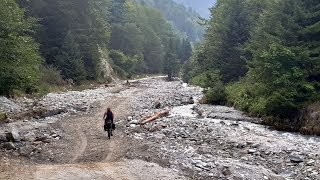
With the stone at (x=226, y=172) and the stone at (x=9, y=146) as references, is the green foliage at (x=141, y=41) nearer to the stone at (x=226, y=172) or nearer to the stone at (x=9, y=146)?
the stone at (x=9, y=146)

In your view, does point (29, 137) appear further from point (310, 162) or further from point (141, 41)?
point (141, 41)

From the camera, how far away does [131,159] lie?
17.4 meters

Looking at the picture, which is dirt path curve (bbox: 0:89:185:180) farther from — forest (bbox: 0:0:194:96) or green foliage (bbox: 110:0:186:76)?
green foliage (bbox: 110:0:186:76)

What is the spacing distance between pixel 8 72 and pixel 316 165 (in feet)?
78.8

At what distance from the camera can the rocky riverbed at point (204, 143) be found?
16.1 meters

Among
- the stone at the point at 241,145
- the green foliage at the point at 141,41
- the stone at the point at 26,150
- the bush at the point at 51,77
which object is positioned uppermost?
the green foliage at the point at 141,41

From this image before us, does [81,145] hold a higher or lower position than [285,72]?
lower

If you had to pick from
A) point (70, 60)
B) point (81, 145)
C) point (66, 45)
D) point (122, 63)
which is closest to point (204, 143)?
point (81, 145)

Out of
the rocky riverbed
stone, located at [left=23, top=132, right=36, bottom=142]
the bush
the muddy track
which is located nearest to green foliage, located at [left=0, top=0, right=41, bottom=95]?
the rocky riverbed

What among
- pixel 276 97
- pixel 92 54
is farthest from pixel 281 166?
pixel 92 54

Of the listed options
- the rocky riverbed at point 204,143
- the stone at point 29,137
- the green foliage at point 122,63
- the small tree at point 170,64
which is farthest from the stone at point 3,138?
the small tree at point 170,64

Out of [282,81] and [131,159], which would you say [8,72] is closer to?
[131,159]

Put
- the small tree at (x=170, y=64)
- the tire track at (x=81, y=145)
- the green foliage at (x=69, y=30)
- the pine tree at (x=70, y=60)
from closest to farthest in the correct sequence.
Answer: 1. the tire track at (x=81, y=145)
2. the pine tree at (x=70, y=60)
3. the green foliage at (x=69, y=30)
4. the small tree at (x=170, y=64)

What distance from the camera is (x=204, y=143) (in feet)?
67.7
